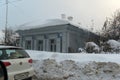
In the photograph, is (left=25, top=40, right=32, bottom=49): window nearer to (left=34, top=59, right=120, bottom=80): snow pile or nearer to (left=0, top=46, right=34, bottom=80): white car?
(left=34, top=59, right=120, bottom=80): snow pile

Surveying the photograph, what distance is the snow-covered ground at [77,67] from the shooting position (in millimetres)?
12453

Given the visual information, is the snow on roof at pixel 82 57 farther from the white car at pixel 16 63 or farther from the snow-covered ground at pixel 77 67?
the white car at pixel 16 63

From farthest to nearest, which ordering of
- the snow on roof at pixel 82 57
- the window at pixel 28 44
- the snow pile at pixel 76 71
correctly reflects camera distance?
the window at pixel 28 44, the snow on roof at pixel 82 57, the snow pile at pixel 76 71

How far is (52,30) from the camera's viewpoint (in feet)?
94.1

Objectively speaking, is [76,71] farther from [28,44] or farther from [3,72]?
[28,44]

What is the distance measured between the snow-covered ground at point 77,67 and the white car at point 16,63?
2.84m

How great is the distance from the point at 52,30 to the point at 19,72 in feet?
62.3

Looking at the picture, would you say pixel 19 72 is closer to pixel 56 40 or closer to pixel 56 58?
pixel 56 58

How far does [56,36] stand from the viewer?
94.0ft

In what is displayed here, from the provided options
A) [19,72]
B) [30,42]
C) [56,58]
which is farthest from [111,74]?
[30,42]

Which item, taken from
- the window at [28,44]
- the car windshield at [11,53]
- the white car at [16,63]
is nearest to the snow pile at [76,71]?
the white car at [16,63]

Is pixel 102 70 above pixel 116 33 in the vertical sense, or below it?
below

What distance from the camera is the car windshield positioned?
967 cm

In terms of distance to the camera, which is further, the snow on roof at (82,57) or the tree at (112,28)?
the tree at (112,28)
